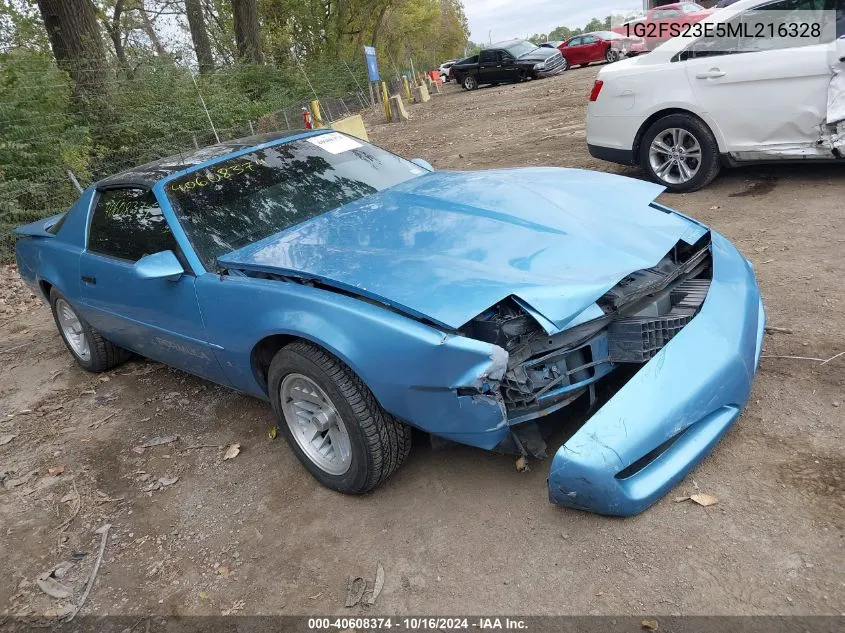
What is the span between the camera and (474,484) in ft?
9.21

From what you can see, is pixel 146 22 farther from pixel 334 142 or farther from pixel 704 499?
pixel 704 499

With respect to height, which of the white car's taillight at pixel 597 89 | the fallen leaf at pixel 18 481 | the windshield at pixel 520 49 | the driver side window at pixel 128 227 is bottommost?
the fallen leaf at pixel 18 481

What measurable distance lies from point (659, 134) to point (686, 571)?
479 centimetres

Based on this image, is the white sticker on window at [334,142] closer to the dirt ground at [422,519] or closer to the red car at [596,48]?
the dirt ground at [422,519]

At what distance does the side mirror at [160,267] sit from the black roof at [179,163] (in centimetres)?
61

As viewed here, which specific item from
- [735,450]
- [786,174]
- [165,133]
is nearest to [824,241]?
[786,174]

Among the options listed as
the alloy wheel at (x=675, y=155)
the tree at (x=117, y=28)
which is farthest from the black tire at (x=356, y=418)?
the tree at (x=117, y=28)

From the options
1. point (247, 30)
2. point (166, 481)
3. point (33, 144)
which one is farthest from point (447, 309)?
point (247, 30)

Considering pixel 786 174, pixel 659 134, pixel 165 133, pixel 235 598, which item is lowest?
pixel 235 598

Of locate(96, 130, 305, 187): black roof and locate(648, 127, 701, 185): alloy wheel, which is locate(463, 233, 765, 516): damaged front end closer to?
locate(96, 130, 305, 187): black roof

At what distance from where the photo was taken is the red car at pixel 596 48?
919 inches

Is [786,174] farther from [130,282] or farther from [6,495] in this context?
A: [6,495]

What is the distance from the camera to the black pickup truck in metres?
22.4

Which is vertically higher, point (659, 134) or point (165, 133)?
point (165, 133)
